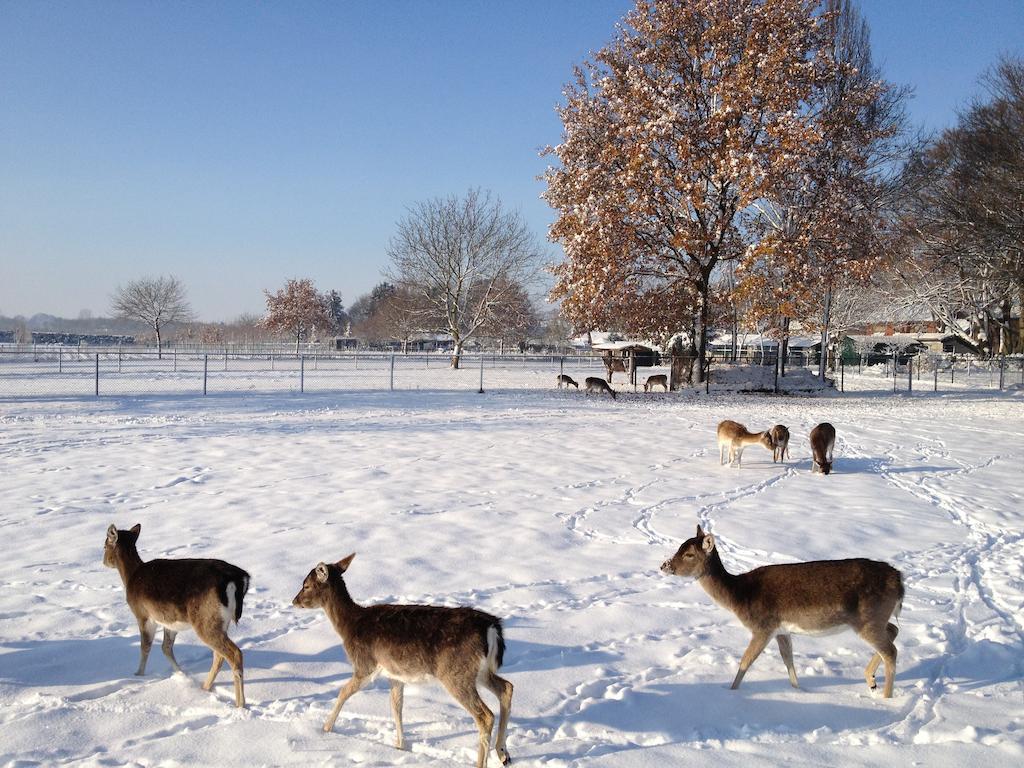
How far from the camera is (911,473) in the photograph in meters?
11.6

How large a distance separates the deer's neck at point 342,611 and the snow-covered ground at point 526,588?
0.52 m

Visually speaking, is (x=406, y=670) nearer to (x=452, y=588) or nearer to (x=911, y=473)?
(x=452, y=588)

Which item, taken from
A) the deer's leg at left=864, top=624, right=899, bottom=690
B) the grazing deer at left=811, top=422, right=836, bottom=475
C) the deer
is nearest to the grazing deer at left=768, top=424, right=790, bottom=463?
the grazing deer at left=811, top=422, right=836, bottom=475

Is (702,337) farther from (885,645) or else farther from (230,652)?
(230,652)

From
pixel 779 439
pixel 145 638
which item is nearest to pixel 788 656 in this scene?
pixel 145 638

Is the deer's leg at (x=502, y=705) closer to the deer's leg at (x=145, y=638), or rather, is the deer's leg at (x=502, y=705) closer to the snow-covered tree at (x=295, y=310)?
the deer's leg at (x=145, y=638)

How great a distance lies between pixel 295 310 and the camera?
87.8 meters

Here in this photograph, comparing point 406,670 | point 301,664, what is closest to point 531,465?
point 301,664

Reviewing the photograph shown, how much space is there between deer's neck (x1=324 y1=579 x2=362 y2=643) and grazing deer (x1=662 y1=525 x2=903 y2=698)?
80.9 inches

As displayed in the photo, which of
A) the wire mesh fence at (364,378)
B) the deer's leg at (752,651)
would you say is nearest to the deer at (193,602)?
the deer's leg at (752,651)

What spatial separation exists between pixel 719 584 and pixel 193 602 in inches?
124

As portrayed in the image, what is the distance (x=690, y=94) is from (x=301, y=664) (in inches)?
1001

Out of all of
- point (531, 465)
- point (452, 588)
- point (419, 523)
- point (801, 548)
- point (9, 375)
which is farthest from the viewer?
point (9, 375)

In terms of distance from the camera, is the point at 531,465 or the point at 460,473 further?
the point at 531,465
